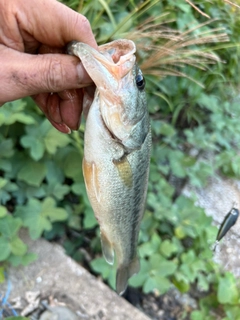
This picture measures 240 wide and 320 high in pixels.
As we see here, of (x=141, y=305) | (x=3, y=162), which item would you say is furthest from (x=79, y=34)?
(x=141, y=305)

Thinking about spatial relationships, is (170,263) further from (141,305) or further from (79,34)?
(79,34)

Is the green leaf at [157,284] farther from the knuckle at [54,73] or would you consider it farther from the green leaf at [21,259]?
the knuckle at [54,73]

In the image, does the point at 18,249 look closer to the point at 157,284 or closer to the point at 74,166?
the point at 74,166

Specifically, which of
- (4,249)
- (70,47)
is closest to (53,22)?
(70,47)

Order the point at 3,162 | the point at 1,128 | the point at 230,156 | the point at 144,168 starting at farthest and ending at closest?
the point at 230,156 → the point at 1,128 → the point at 3,162 → the point at 144,168

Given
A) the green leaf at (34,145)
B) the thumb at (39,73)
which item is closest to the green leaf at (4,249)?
the green leaf at (34,145)
